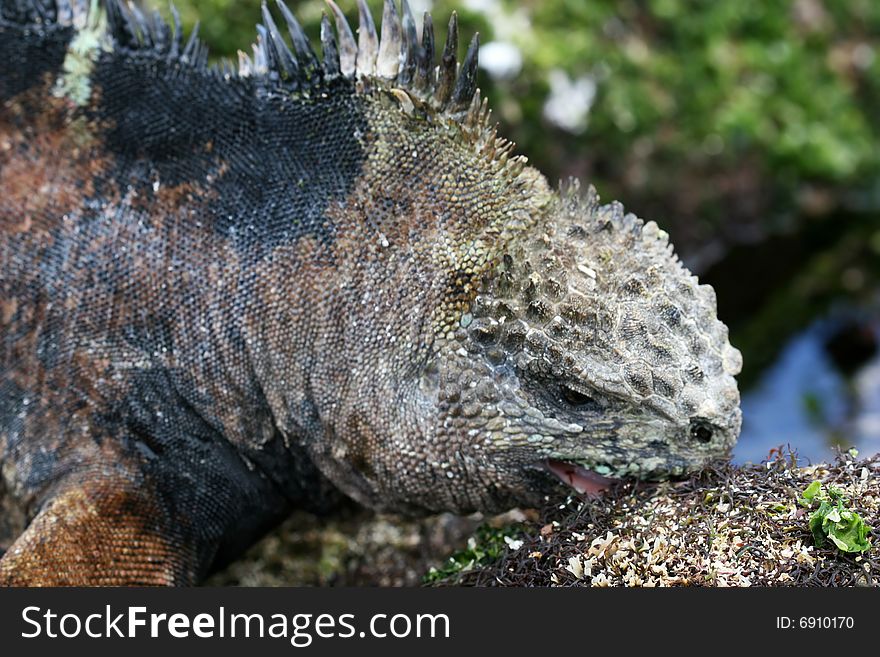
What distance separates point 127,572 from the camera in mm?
4574

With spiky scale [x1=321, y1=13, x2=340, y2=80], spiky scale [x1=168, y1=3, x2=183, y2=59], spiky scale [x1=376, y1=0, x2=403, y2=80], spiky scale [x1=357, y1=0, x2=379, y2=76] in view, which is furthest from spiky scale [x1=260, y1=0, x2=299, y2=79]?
spiky scale [x1=168, y1=3, x2=183, y2=59]

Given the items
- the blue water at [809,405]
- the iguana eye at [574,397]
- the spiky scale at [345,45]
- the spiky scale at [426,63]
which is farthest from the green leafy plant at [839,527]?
the blue water at [809,405]

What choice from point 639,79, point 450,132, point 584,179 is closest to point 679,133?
point 639,79

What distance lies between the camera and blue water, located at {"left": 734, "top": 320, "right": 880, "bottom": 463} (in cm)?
801

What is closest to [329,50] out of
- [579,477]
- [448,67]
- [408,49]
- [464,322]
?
[408,49]

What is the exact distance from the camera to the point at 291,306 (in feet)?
14.9

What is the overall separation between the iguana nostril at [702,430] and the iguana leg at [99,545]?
7.66ft

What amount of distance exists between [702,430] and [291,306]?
5.87 feet

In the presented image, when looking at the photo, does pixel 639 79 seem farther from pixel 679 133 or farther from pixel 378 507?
pixel 378 507

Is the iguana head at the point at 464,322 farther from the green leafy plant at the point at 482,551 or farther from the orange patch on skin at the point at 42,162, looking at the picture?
the orange patch on skin at the point at 42,162

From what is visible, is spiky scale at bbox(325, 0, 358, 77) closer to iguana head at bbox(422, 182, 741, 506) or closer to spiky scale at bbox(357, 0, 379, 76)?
spiky scale at bbox(357, 0, 379, 76)

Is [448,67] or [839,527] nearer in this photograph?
[839,527]

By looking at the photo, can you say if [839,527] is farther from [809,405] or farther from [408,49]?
[809,405]

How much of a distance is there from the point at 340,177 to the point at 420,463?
1.27 meters
